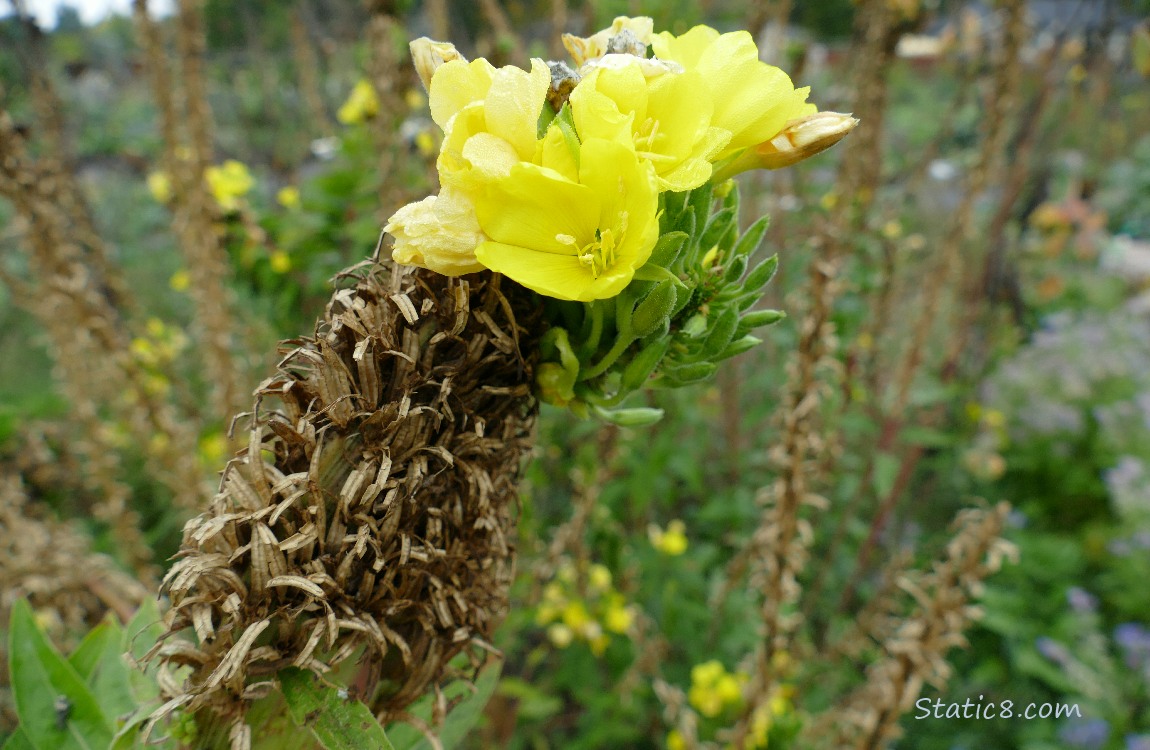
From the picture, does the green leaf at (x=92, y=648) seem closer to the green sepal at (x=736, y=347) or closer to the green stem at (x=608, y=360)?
the green stem at (x=608, y=360)

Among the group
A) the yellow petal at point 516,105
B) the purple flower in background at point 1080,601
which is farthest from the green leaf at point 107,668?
the purple flower in background at point 1080,601

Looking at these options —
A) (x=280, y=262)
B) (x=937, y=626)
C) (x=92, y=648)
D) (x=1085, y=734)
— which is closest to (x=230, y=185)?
(x=280, y=262)

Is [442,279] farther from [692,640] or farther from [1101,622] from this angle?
[1101,622]

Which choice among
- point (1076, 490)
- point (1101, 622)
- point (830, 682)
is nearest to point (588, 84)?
point (830, 682)

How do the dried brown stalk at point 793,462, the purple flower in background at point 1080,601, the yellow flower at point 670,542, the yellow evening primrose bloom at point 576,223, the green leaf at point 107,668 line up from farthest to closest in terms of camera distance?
the purple flower in background at point 1080,601 → the yellow flower at point 670,542 → the dried brown stalk at point 793,462 → the green leaf at point 107,668 → the yellow evening primrose bloom at point 576,223

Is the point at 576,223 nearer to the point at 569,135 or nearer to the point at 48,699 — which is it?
the point at 569,135

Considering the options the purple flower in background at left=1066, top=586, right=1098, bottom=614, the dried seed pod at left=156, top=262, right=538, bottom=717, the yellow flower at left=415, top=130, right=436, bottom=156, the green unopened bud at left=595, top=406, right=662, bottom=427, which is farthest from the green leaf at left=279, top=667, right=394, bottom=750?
the purple flower in background at left=1066, top=586, right=1098, bottom=614
